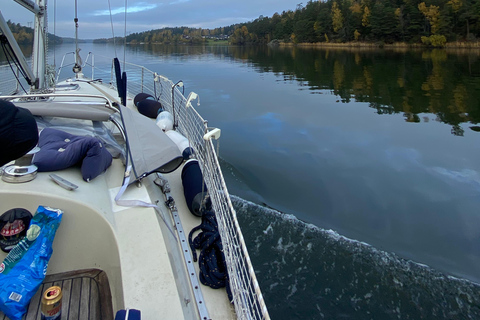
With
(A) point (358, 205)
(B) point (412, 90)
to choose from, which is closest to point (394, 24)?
(B) point (412, 90)

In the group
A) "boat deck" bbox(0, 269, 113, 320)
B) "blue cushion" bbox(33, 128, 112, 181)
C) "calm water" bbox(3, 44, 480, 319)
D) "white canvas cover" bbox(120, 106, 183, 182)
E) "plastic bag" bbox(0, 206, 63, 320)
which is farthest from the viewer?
"calm water" bbox(3, 44, 480, 319)

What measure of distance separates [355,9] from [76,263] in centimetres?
6776

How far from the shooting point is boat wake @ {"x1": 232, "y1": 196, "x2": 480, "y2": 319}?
2.67 meters

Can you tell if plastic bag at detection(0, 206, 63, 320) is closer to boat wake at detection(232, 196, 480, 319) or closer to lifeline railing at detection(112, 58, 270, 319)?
lifeline railing at detection(112, 58, 270, 319)

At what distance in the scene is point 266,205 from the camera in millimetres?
4422

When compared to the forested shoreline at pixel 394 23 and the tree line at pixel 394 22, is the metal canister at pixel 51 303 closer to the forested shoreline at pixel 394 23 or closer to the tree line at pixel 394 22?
the forested shoreline at pixel 394 23

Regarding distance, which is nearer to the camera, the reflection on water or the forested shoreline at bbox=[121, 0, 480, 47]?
the reflection on water

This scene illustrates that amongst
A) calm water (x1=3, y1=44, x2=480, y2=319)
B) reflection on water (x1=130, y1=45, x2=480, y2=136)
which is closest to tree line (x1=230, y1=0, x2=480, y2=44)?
reflection on water (x1=130, y1=45, x2=480, y2=136)

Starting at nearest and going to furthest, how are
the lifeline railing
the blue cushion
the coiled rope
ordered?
1. the lifeline railing
2. the coiled rope
3. the blue cushion

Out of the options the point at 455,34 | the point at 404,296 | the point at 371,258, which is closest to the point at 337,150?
the point at 371,258

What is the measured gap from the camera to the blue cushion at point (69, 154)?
2369 millimetres

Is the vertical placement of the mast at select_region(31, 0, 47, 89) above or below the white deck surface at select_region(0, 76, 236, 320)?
above

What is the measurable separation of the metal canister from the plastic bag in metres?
0.25

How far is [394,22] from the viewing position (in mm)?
51156
